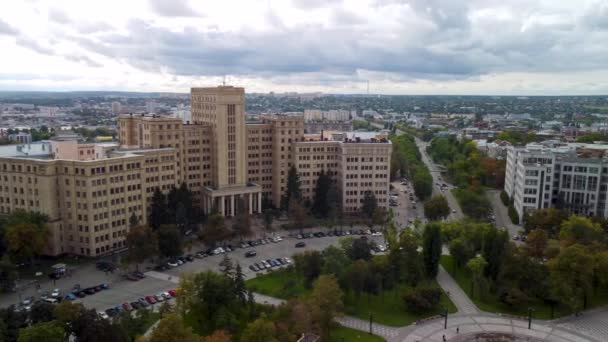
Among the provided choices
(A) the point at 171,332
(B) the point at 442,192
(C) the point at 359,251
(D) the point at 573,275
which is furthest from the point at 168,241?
(B) the point at 442,192

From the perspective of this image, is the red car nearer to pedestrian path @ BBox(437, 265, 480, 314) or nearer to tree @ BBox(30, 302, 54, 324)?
tree @ BBox(30, 302, 54, 324)

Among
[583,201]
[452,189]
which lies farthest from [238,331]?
[452,189]

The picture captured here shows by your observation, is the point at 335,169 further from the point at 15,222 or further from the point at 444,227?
the point at 15,222

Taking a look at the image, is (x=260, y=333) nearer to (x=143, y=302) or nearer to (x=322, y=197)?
(x=143, y=302)

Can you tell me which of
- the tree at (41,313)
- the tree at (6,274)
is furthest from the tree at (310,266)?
the tree at (6,274)

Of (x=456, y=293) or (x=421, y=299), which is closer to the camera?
(x=421, y=299)

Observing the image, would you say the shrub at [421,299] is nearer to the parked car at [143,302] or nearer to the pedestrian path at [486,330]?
the pedestrian path at [486,330]
